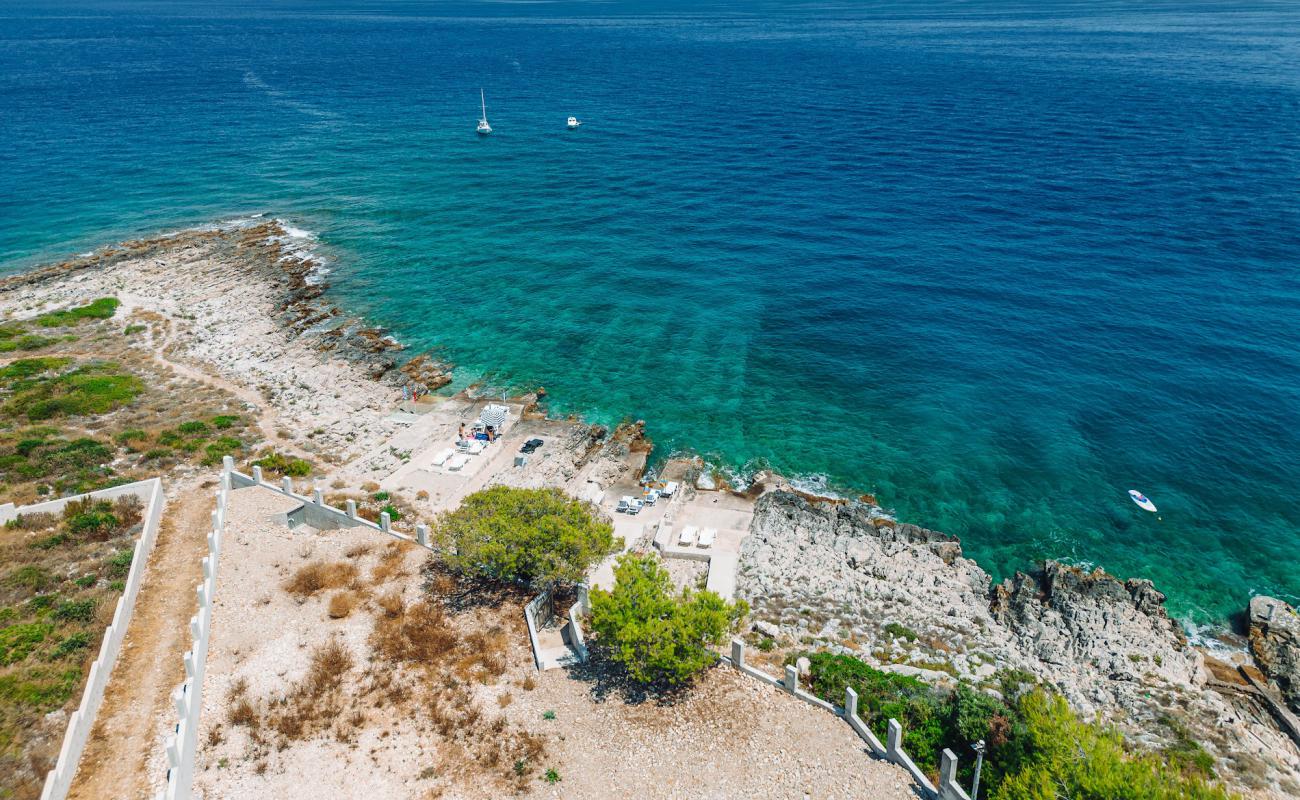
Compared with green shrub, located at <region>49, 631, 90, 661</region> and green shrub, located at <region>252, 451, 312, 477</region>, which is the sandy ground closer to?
green shrub, located at <region>49, 631, 90, 661</region>

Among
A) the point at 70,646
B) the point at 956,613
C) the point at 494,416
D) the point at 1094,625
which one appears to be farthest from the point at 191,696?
the point at 1094,625

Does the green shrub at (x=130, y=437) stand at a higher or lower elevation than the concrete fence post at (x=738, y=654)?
lower

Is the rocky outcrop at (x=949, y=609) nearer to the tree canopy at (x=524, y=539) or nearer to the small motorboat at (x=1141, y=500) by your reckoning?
the small motorboat at (x=1141, y=500)

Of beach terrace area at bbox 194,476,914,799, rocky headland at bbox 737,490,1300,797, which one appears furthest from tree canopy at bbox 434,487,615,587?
rocky headland at bbox 737,490,1300,797

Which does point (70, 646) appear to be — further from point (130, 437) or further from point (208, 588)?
point (130, 437)

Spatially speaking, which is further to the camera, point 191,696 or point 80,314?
point 80,314

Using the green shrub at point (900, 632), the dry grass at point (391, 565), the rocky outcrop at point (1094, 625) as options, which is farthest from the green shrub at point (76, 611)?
the rocky outcrop at point (1094, 625)
